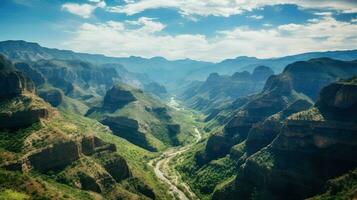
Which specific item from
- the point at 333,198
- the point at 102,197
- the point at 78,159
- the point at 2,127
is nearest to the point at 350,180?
the point at 333,198

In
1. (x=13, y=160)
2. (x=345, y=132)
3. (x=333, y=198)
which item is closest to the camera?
(x=333, y=198)

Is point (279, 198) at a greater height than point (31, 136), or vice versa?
point (31, 136)

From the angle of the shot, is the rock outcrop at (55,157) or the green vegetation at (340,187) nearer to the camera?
the green vegetation at (340,187)

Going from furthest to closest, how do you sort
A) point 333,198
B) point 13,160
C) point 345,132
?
point 345,132 < point 13,160 < point 333,198

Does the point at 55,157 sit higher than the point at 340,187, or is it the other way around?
the point at 55,157

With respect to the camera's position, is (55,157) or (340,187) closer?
(340,187)

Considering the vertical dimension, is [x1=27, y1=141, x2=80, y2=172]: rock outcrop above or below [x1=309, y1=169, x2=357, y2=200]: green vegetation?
above

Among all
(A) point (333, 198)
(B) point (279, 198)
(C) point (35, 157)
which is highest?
(C) point (35, 157)

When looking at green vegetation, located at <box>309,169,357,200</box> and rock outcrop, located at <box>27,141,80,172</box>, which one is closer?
green vegetation, located at <box>309,169,357,200</box>

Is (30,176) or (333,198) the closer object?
(333,198)

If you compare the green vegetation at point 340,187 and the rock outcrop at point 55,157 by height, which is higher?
the rock outcrop at point 55,157

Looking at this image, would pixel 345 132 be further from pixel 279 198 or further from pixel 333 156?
pixel 279 198
